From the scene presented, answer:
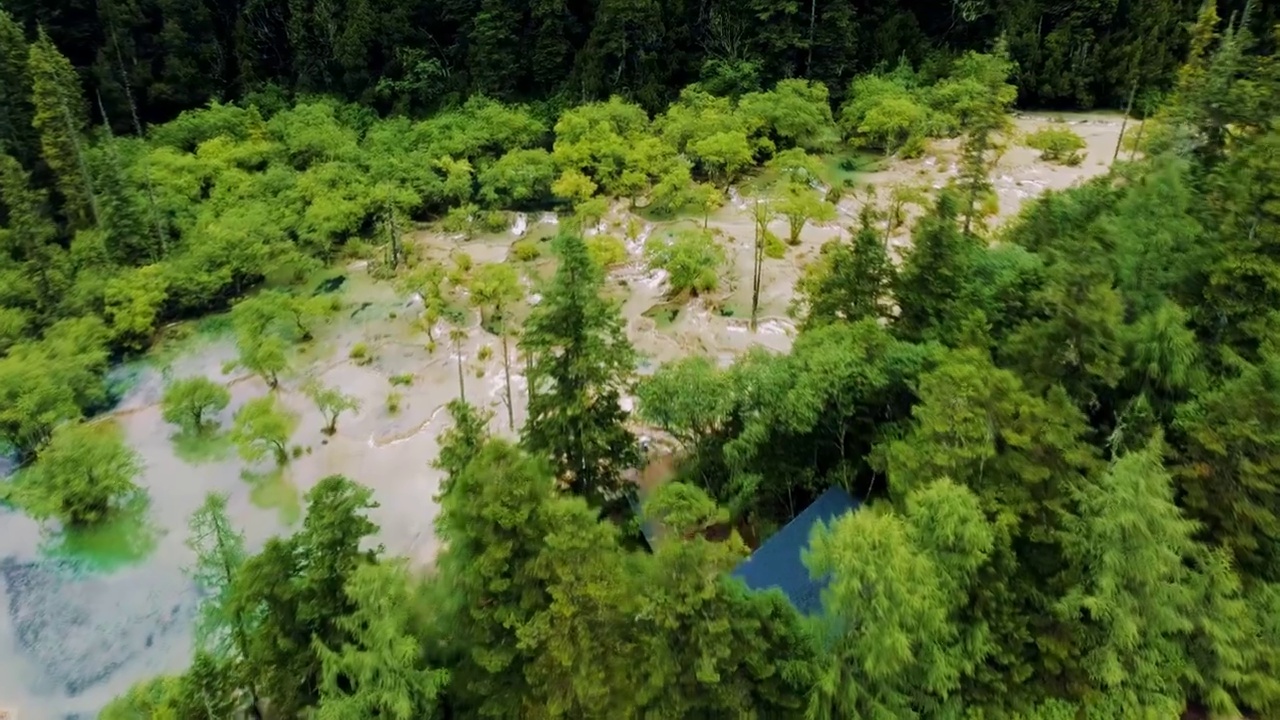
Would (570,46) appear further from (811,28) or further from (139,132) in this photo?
(139,132)

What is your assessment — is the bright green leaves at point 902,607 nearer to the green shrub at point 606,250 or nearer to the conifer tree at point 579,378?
the conifer tree at point 579,378

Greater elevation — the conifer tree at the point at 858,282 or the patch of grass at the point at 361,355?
the conifer tree at the point at 858,282

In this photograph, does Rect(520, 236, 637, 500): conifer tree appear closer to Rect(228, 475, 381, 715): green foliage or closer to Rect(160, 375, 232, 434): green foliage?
Rect(228, 475, 381, 715): green foliage

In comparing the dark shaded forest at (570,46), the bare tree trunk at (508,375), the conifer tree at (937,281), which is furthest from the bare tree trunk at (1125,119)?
the bare tree trunk at (508,375)

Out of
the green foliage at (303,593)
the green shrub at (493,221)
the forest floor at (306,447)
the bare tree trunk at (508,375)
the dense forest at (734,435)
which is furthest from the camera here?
the green shrub at (493,221)

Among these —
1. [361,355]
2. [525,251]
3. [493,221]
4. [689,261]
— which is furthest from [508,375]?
[493,221]

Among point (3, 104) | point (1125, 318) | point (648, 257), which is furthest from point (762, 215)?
point (3, 104)
